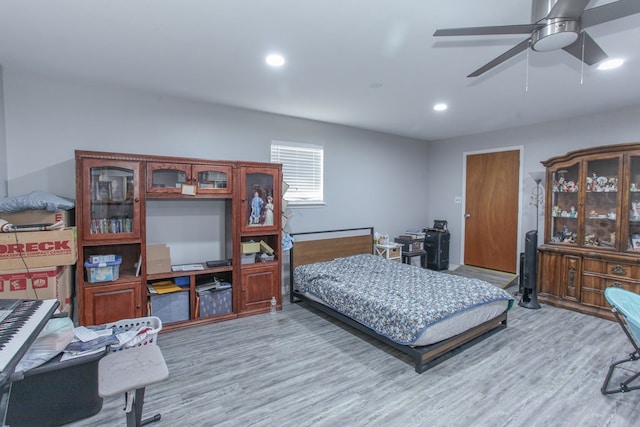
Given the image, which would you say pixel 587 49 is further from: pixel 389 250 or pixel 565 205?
pixel 389 250

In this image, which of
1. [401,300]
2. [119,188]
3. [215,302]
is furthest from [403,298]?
[119,188]

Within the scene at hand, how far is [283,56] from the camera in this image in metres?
2.53

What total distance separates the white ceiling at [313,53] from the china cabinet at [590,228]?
69 cm

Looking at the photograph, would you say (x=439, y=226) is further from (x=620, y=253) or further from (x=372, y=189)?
(x=620, y=253)

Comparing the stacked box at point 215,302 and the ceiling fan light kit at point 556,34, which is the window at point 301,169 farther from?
the ceiling fan light kit at point 556,34

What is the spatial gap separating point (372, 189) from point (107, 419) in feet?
14.4

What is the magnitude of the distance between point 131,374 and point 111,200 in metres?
2.07

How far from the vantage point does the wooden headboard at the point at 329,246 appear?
14.2 feet

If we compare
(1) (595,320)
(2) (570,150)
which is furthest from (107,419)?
(2) (570,150)

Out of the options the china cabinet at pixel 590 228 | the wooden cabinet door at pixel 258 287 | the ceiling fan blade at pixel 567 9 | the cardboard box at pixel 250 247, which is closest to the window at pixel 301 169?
the cardboard box at pixel 250 247

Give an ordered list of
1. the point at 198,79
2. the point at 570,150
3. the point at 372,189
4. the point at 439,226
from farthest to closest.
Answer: the point at 439,226, the point at 372,189, the point at 570,150, the point at 198,79

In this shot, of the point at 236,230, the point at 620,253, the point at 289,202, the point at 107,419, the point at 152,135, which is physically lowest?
the point at 107,419

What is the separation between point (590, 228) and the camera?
4.03m

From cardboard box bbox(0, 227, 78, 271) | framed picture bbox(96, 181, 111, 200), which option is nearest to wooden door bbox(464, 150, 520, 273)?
framed picture bbox(96, 181, 111, 200)
